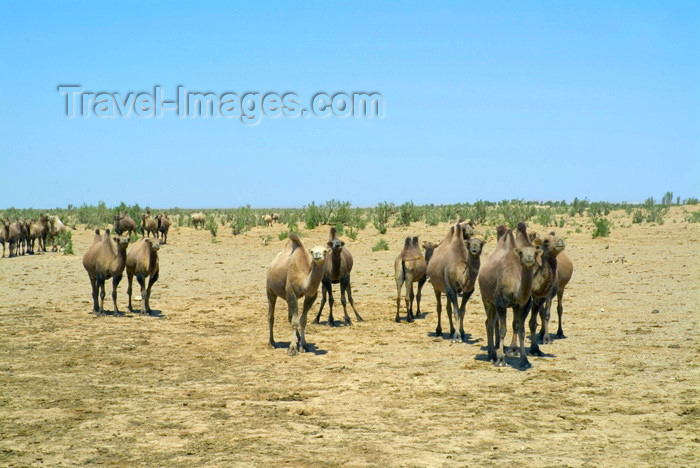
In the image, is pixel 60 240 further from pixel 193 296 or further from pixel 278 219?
pixel 278 219

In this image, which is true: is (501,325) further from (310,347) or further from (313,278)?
(310,347)

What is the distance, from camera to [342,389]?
9586 mm

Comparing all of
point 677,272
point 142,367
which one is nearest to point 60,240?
point 142,367

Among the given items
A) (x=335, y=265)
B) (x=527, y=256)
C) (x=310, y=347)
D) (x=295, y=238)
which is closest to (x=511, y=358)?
(x=527, y=256)

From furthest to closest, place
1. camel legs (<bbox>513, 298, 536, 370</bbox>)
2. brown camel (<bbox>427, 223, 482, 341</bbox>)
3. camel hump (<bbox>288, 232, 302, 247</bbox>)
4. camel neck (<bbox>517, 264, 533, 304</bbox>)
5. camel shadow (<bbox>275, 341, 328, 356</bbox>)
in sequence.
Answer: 1. brown camel (<bbox>427, 223, 482, 341</bbox>)
2. camel hump (<bbox>288, 232, 302, 247</bbox>)
3. camel shadow (<bbox>275, 341, 328, 356</bbox>)
4. camel legs (<bbox>513, 298, 536, 370</bbox>)
5. camel neck (<bbox>517, 264, 533, 304</bbox>)

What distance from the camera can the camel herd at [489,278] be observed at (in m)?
10.7

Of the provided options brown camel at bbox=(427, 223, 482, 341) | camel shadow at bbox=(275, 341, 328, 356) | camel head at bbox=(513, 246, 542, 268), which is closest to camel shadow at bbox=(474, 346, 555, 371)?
brown camel at bbox=(427, 223, 482, 341)

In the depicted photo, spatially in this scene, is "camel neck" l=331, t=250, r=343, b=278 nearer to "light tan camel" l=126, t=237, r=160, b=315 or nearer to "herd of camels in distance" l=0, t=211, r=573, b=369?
"herd of camels in distance" l=0, t=211, r=573, b=369

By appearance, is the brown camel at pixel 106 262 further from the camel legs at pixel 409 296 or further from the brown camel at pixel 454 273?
the brown camel at pixel 454 273

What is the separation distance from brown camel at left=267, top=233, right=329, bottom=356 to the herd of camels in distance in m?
0.02

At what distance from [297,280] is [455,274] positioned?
2.92 m

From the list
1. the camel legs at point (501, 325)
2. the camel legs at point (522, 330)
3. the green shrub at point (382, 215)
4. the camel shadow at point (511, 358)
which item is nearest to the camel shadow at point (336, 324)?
the camel shadow at point (511, 358)

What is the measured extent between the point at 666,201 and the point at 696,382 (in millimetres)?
60103

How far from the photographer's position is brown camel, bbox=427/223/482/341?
12820 millimetres
